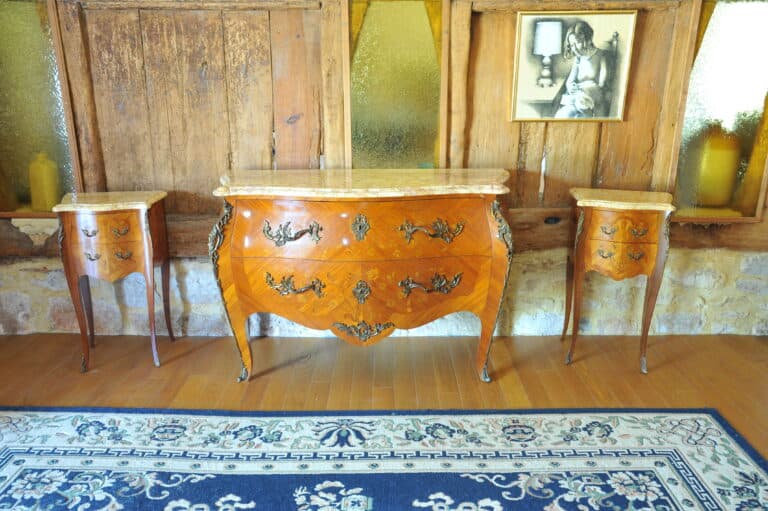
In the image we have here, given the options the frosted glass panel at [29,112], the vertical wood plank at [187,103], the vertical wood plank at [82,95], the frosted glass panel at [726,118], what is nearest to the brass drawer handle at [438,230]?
the vertical wood plank at [187,103]

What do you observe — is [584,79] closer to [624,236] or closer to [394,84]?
[624,236]

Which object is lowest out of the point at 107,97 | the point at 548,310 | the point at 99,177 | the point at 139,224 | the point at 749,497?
the point at 749,497

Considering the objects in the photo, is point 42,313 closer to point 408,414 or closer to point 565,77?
point 408,414

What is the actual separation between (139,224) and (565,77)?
2.10m

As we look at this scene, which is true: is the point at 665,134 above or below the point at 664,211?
above

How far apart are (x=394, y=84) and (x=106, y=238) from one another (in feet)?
4.93

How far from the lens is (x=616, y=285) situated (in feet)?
9.53

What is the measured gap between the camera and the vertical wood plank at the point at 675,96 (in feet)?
8.34

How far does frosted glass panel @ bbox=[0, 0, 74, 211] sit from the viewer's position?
2.57 meters

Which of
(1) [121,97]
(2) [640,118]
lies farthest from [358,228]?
(2) [640,118]

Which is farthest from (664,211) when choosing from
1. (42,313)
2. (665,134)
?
(42,313)

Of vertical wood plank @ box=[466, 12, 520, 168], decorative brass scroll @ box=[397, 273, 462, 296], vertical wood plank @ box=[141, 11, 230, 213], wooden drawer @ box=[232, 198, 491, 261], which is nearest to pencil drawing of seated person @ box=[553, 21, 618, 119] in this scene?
vertical wood plank @ box=[466, 12, 520, 168]

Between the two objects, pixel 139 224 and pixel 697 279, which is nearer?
A: pixel 139 224

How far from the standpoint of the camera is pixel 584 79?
2605mm
